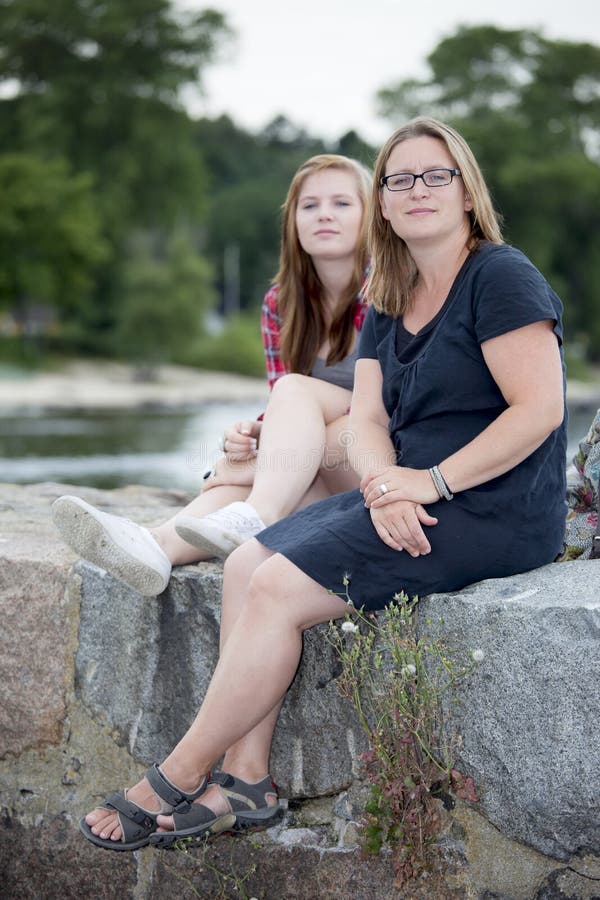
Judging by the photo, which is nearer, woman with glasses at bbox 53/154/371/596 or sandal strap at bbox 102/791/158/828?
sandal strap at bbox 102/791/158/828

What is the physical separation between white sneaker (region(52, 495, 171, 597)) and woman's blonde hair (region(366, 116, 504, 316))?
802 millimetres

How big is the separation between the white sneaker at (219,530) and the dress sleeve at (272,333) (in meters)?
0.85

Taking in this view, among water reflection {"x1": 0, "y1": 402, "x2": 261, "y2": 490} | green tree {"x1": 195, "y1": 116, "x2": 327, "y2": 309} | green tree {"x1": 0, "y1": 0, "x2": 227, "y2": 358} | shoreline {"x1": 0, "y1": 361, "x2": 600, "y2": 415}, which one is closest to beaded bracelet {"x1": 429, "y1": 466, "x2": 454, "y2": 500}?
water reflection {"x1": 0, "y1": 402, "x2": 261, "y2": 490}

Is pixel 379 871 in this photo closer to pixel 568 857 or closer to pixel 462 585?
pixel 568 857

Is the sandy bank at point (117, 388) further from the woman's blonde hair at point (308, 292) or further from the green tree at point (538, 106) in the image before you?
the woman's blonde hair at point (308, 292)

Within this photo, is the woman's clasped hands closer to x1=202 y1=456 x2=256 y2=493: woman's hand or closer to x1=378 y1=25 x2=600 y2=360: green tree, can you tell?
x1=202 y1=456 x2=256 y2=493: woman's hand

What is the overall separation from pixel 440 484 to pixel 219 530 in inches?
24.0

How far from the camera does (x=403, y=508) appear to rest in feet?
7.72

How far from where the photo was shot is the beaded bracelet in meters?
2.37

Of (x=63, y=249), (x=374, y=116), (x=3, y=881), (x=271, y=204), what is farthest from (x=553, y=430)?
(x=271, y=204)

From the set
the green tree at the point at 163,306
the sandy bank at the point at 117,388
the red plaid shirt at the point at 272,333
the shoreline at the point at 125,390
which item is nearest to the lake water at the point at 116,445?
the shoreline at the point at 125,390

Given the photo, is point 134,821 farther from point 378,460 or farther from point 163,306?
point 163,306

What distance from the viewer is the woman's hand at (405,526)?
2.34m

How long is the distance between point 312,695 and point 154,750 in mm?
467
